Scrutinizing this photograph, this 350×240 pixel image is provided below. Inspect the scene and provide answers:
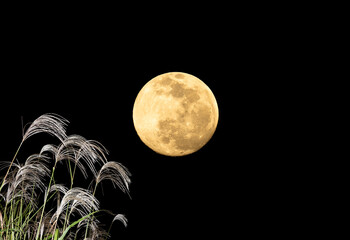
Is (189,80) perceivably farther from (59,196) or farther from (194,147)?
(59,196)

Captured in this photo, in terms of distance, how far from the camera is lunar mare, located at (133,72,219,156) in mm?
9102

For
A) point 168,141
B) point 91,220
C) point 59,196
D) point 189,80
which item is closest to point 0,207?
point 59,196

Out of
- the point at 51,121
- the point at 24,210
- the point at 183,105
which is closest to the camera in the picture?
the point at 51,121

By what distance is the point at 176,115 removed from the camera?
908cm

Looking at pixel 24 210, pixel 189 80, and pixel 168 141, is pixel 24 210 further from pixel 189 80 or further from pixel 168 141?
pixel 189 80

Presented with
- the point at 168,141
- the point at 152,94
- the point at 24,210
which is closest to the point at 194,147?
the point at 168,141

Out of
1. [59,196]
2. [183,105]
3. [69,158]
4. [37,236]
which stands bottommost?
[37,236]

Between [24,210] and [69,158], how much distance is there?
1015mm

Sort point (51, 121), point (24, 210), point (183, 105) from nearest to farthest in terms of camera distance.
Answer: point (51, 121) < point (24, 210) < point (183, 105)

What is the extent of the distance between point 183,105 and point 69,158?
3058mm

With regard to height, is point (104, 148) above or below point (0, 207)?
above

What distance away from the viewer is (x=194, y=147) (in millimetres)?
9367

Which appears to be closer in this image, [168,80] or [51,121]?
[51,121]

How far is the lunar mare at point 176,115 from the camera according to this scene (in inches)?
358
